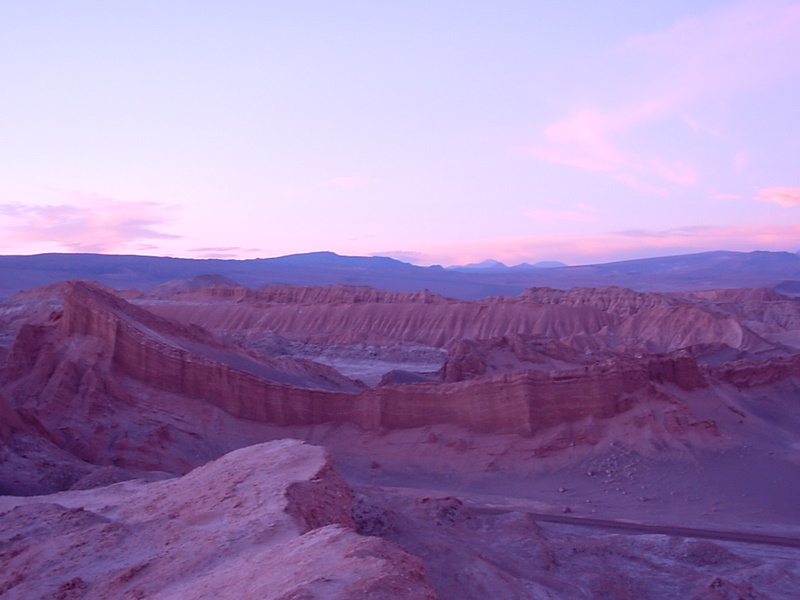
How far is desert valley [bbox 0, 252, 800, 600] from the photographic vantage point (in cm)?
710

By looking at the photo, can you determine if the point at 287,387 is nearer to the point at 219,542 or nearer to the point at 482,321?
the point at 219,542

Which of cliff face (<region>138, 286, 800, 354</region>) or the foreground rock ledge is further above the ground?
the foreground rock ledge

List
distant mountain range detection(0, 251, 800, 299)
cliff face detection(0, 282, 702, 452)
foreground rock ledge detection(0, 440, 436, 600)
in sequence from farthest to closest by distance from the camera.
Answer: distant mountain range detection(0, 251, 800, 299), cliff face detection(0, 282, 702, 452), foreground rock ledge detection(0, 440, 436, 600)

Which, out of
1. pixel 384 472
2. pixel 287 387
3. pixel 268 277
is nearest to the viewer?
pixel 384 472

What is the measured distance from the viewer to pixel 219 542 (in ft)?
22.9

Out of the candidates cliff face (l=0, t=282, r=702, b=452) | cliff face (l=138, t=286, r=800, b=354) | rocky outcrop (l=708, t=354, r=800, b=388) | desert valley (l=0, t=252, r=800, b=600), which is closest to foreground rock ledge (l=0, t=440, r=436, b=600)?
desert valley (l=0, t=252, r=800, b=600)

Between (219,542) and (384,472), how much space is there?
11901mm

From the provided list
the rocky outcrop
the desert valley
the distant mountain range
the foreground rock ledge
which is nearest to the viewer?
the foreground rock ledge

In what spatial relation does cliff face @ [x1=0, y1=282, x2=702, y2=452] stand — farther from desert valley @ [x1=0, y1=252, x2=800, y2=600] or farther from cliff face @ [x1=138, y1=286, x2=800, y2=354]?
cliff face @ [x1=138, y1=286, x2=800, y2=354]

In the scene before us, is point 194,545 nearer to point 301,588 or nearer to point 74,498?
point 301,588

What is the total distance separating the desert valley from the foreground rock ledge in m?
0.03

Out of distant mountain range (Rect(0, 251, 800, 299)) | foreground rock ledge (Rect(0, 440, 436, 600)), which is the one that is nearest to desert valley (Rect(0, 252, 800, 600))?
foreground rock ledge (Rect(0, 440, 436, 600))

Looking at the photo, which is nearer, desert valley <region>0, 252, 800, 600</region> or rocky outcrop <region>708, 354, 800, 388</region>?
desert valley <region>0, 252, 800, 600</region>

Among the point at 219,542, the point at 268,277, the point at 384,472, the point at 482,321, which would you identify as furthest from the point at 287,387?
the point at 268,277
